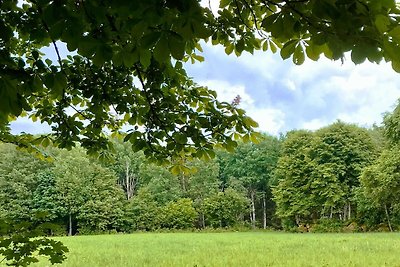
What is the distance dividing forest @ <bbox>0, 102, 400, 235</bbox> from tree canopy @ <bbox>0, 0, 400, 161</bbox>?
82.1ft

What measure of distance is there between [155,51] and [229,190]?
135 ft

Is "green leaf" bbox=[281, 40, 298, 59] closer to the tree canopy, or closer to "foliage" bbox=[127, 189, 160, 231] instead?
the tree canopy

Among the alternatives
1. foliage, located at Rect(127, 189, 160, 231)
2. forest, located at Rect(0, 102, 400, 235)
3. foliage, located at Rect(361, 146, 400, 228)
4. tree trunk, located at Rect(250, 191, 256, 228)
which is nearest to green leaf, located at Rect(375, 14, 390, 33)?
foliage, located at Rect(361, 146, 400, 228)

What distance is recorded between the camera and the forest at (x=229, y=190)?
33156mm

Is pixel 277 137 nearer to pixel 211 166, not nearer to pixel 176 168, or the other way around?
pixel 211 166

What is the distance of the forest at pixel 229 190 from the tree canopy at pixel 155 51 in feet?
82.1

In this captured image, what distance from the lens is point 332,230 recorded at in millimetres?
31750

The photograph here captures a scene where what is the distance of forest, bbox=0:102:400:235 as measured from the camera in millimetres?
33156

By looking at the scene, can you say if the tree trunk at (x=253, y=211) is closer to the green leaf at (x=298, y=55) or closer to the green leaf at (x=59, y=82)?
the green leaf at (x=59, y=82)

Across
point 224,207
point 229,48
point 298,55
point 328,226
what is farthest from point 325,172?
point 298,55

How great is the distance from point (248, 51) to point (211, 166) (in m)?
40.2

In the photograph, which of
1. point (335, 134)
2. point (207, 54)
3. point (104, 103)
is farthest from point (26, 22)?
point (335, 134)

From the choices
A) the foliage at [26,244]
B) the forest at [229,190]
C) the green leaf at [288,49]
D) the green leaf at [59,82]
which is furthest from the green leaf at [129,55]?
the forest at [229,190]

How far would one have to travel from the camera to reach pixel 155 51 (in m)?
1.13
